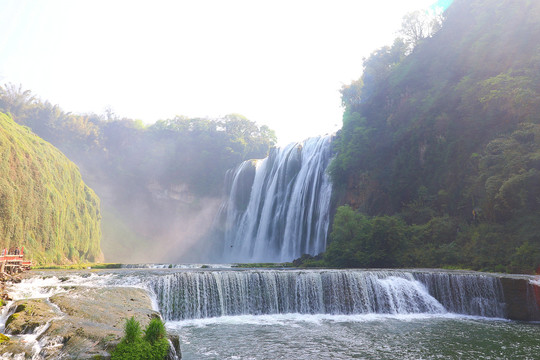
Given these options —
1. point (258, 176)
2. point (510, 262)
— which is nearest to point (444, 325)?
point (510, 262)

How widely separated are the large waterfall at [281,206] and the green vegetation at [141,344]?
1072 inches

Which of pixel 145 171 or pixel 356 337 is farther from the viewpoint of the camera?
pixel 145 171

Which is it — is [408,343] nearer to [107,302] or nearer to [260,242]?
[107,302]

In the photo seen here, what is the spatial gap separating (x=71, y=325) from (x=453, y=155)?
26.3m

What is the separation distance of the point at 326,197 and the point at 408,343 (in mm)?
24614

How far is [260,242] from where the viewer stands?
134ft

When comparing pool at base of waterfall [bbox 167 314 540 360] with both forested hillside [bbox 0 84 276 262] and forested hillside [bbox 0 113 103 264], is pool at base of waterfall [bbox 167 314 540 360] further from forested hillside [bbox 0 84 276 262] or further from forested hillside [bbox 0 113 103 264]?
forested hillside [bbox 0 84 276 262]

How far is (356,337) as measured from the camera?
1120 centimetres

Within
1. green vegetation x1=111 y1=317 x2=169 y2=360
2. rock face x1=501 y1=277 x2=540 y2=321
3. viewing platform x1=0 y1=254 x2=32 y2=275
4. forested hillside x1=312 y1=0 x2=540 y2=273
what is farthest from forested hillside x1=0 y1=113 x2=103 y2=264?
rock face x1=501 y1=277 x2=540 y2=321

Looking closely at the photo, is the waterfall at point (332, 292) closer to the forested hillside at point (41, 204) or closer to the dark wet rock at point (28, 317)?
the dark wet rock at point (28, 317)

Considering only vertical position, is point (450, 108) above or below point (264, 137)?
below

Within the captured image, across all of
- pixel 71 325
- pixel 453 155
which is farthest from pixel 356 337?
pixel 453 155

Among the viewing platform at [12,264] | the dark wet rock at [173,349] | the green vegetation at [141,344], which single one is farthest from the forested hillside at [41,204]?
the green vegetation at [141,344]

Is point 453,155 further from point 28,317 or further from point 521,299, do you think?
point 28,317
